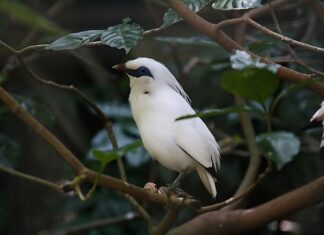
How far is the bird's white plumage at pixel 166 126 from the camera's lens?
1.37 meters

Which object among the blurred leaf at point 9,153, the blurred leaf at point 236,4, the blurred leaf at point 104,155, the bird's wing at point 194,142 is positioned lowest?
the bird's wing at point 194,142

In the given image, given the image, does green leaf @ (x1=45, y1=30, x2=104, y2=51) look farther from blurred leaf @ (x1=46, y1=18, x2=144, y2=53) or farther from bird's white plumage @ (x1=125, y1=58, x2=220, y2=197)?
bird's white plumage @ (x1=125, y1=58, x2=220, y2=197)

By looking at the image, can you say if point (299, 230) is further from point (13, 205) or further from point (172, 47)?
point (13, 205)

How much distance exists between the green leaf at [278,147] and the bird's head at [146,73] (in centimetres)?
25

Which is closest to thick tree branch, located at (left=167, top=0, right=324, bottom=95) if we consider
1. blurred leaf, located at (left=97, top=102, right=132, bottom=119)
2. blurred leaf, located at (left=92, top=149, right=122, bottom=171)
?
blurred leaf, located at (left=92, top=149, right=122, bottom=171)

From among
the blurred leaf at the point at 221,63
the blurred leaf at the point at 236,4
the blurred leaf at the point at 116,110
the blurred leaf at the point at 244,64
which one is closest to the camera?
the blurred leaf at the point at 244,64

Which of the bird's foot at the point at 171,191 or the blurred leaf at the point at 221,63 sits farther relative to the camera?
the blurred leaf at the point at 221,63

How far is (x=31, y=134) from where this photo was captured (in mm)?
2465

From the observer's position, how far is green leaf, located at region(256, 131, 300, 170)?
4.15 feet

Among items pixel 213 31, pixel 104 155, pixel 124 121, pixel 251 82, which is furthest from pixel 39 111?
pixel 251 82

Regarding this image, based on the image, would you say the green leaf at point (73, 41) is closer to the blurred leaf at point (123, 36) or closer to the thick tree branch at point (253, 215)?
the blurred leaf at point (123, 36)

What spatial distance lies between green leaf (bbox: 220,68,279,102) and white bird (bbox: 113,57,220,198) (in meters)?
0.36

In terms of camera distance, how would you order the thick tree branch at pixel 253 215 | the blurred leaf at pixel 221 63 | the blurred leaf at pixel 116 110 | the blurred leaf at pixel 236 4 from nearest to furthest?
the blurred leaf at pixel 236 4, the thick tree branch at pixel 253 215, the blurred leaf at pixel 221 63, the blurred leaf at pixel 116 110

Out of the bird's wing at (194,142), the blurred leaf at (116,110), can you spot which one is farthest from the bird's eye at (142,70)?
the blurred leaf at (116,110)
